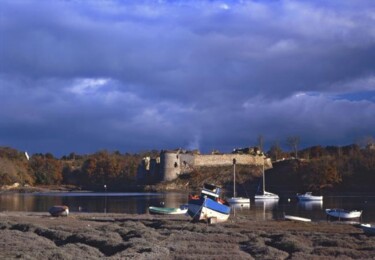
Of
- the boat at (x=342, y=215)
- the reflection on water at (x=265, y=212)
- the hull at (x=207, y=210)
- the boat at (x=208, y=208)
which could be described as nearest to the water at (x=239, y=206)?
the reflection on water at (x=265, y=212)

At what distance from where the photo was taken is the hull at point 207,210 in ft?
142

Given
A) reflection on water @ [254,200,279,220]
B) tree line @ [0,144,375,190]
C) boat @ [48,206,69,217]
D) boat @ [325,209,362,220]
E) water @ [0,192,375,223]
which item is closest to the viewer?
boat @ [48,206,69,217]

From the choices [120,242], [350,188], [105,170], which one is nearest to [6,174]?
[105,170]

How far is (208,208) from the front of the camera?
143 feet

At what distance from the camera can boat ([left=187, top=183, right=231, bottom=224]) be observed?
4334 centimetres

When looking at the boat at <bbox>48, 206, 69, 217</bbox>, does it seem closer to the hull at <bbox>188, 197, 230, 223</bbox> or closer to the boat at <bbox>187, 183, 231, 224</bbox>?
the boat at <bbox>187, 183, 231, 224</bbox>

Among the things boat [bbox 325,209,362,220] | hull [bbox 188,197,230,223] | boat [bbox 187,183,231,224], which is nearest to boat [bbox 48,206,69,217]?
boat [bbox 187,183,231,224]

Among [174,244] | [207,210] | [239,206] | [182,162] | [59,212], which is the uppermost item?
[182,162]

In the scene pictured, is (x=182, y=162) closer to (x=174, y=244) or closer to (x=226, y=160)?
(x=226, y=160)

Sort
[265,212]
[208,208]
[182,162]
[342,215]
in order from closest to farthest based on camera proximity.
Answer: [208,208] < [342,215] < [265,212] < [182,162]

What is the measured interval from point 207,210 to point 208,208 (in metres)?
0.15

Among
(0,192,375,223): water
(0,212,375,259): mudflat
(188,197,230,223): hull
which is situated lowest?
(0,212,375,259): mudflat

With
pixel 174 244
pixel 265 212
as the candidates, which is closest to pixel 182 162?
pixel 265 212

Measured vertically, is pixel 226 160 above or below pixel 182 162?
above
